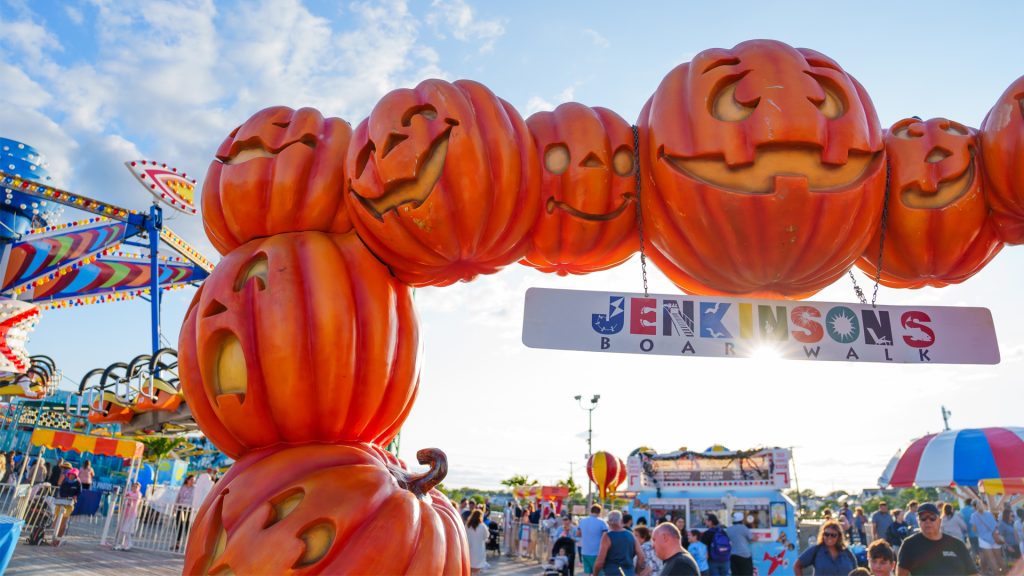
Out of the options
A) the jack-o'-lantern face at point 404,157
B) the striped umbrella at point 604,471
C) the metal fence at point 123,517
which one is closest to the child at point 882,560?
the jack-o'-lantern face at point 404,157

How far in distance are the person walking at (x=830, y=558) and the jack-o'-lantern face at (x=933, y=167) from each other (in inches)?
136

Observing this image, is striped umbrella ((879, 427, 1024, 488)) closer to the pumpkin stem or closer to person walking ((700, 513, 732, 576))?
person walking ((700, 513, 732, 576))

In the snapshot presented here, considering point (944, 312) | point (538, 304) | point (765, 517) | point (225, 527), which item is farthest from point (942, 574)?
point (765, 517)

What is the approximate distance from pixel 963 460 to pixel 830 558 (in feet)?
31.7

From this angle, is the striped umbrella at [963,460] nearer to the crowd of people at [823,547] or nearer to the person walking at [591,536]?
the crowd of people at [823,547]

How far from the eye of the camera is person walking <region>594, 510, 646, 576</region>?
19.3 ft

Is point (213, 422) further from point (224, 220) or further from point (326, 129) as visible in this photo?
point (326, 129)

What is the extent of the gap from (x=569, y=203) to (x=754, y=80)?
2.46 feet

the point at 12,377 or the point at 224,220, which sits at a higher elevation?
the point at 12,377

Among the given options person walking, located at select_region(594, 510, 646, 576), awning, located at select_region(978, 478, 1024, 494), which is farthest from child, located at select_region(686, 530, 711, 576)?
awning, located at select_region(978, 478, 1024, 494)

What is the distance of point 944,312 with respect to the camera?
8.45 ft

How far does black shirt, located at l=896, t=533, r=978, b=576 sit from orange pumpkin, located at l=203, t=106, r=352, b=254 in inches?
166

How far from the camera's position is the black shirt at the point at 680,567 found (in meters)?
3.97

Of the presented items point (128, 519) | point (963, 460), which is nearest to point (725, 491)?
point (963, 460)
